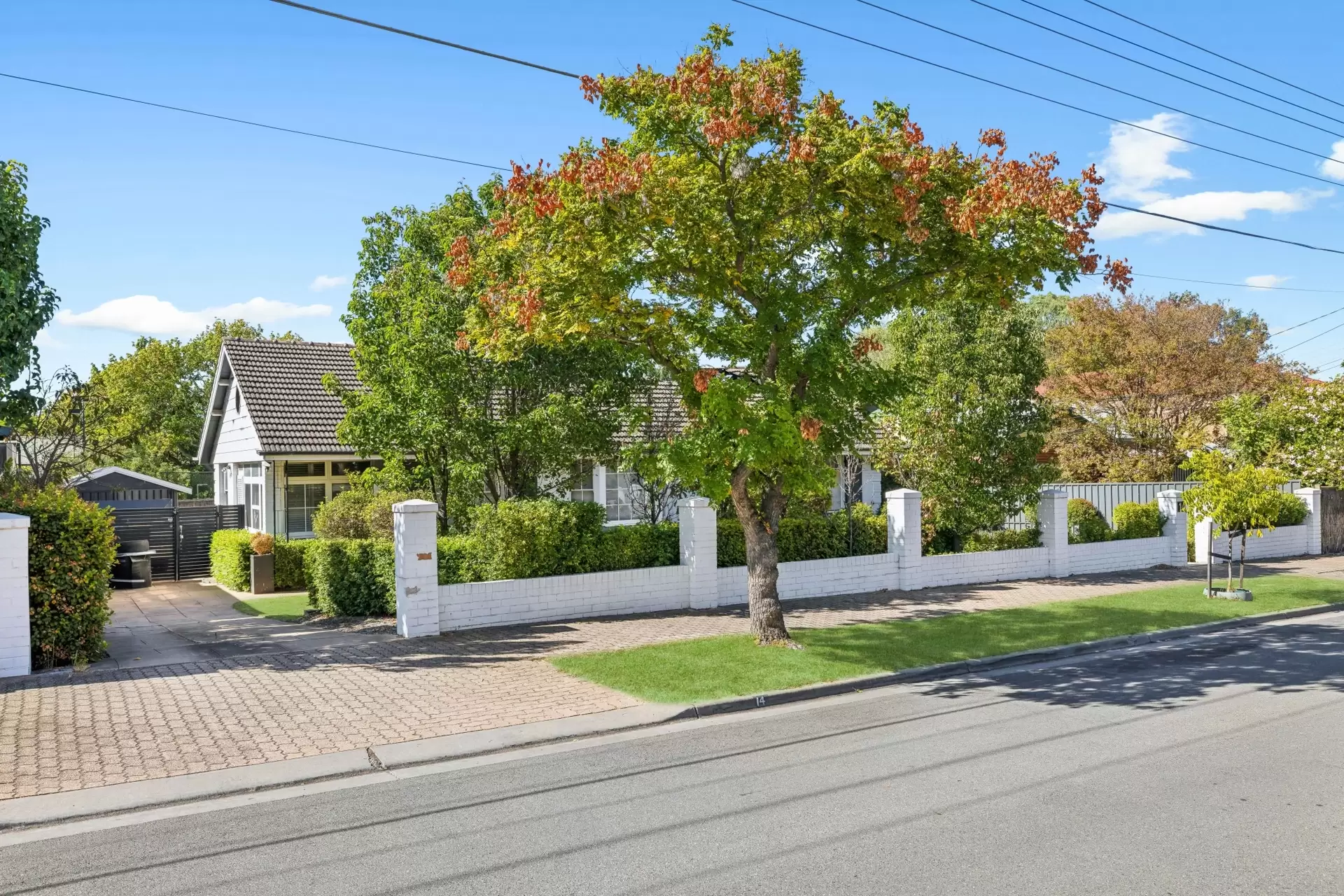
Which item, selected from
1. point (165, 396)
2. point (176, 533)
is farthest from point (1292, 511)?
point (165, 396)

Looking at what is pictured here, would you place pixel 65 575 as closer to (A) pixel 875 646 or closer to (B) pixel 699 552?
(B) pixel 699 552

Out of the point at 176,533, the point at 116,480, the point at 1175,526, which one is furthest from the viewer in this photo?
the point at 116,480

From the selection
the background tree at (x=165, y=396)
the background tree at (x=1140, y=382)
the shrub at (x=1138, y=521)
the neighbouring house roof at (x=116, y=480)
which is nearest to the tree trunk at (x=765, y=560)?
the shrub at (x=1138, y=521)

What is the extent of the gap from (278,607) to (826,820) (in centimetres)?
1380

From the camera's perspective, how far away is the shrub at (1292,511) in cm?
2447

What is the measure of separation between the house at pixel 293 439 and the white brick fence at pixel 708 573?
4.29 meters

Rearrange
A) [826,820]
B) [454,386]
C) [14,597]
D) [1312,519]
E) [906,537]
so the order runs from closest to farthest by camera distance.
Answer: [826,820]
[14,597]
[454,386]
[906,537]
[1312,519]

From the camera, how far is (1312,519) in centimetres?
2494

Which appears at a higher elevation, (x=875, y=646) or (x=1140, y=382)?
(x=1140, y=382)

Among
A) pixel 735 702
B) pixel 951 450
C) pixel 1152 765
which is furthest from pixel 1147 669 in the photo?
pixel 951 450

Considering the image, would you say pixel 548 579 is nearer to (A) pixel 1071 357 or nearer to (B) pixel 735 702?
(B) pixel 735 702

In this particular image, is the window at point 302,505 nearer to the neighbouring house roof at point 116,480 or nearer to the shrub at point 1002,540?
the neighbouring house roof at point 116,480

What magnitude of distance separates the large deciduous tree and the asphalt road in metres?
3.47

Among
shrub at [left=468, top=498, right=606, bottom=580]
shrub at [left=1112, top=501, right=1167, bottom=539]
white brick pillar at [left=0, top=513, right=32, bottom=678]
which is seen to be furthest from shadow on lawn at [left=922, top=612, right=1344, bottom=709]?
white brick pillar at [left=0, top=513, right=32, bottom=678]
